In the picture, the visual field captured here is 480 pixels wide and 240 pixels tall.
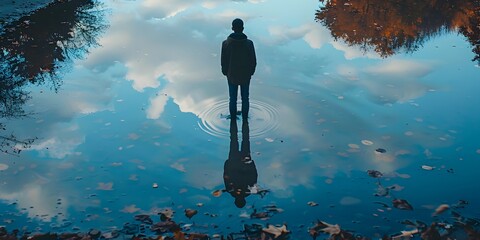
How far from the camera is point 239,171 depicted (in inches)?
307

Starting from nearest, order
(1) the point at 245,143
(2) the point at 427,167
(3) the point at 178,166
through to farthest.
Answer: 1. (2) the point at 427,167
2. (3) the point at 178,166
3. (1) the point at 245,143

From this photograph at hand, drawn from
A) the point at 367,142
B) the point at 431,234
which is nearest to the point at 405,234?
the point at 431,234

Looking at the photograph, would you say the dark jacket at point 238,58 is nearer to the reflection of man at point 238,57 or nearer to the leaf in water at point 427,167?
the reflection of man at point 238,57

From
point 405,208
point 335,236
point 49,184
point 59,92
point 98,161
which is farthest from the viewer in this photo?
point 59,92

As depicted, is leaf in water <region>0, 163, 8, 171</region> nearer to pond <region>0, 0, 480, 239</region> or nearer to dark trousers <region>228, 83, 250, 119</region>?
pond <region>0, 0, 480, 239</region>

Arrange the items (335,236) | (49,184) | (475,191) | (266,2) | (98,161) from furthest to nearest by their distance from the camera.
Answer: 1. (266,2)
2. (98,161)
3. (49,184)
4. (475,191)
5. (335,236)

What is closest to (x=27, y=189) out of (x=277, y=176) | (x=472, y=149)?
(x=277, y=176)

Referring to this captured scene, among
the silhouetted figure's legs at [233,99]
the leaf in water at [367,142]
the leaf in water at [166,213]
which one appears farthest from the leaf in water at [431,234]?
the silhouetted figure's legs at [233,99]

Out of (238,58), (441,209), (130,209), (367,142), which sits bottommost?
(441,209)

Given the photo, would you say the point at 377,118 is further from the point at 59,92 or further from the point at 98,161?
the point at 59,92

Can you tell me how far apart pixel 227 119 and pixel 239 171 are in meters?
2.06

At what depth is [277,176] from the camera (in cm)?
764

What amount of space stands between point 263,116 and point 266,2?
1128cm

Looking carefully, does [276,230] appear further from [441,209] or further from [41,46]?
[41,46]
